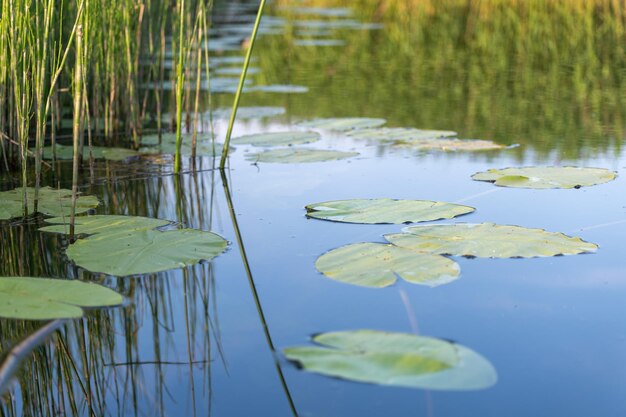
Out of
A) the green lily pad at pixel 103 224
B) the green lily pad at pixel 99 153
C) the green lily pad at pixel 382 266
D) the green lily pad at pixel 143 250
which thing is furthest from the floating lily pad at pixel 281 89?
the green lily pad at pixel 382 266

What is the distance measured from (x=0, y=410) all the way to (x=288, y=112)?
289 centimetres

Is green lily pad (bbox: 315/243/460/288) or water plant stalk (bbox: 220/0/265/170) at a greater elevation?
water plant stalk (bbox: 220/0/265/170)

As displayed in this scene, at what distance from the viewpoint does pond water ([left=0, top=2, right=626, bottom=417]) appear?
1294mm

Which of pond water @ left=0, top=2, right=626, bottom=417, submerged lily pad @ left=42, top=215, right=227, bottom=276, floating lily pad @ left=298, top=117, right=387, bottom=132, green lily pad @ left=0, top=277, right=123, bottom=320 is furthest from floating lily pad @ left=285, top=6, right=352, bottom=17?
green lily pad @ left=0, top=277, right=123, bottom=320

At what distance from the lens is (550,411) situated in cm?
123

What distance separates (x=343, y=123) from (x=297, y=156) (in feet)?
2.07

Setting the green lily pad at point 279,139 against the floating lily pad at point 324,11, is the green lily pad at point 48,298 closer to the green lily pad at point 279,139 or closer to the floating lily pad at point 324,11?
the green lily pad at point 279,139

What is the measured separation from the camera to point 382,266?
1.77 meters

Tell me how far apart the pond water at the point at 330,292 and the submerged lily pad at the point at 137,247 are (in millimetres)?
30

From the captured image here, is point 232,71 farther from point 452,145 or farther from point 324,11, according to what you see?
point 324,11

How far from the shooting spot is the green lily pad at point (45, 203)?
7.46 feet

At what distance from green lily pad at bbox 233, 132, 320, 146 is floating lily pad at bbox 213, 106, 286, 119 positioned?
20.0 inches

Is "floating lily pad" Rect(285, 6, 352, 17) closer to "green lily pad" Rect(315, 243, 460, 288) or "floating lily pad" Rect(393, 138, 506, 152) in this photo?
"floating lily pad" Rect(393, 138, 506, 152)

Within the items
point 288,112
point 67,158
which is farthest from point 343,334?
point 288,112
